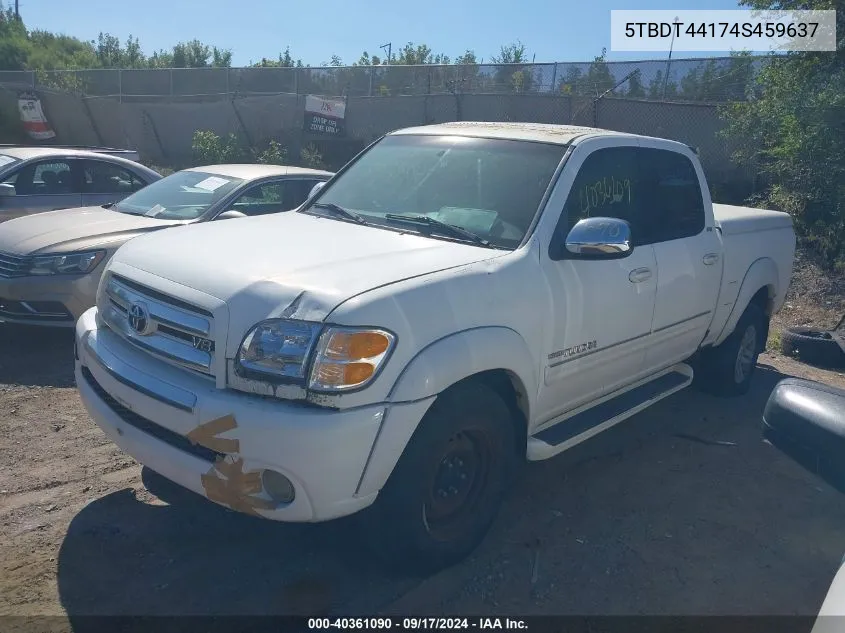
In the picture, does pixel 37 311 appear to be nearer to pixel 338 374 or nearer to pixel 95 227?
pixel 95 227

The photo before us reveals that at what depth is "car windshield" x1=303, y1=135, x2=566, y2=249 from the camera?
4.03m

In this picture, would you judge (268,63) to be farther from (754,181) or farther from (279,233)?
(279,233)

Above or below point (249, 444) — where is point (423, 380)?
above

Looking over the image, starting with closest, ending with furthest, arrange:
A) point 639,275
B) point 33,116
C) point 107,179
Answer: point 639,275 < point 107,179 < point 33,116

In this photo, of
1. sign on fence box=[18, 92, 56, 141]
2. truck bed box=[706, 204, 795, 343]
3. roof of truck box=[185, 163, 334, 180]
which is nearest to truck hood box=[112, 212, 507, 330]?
truck bed box=[706, 204, 795, 343]

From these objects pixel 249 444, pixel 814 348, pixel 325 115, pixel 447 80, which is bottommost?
pixel 814 348

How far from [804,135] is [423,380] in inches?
369

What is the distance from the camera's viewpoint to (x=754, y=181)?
12414mm

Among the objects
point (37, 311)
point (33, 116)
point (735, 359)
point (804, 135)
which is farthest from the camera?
point (33, 116)

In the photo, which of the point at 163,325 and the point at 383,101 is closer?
the point at 163,325

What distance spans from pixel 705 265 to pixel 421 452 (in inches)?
115

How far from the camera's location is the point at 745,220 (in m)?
5.88

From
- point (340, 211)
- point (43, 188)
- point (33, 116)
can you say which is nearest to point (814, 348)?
point (340, 211)

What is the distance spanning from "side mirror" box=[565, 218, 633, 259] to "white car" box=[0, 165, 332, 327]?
2.62 metres
